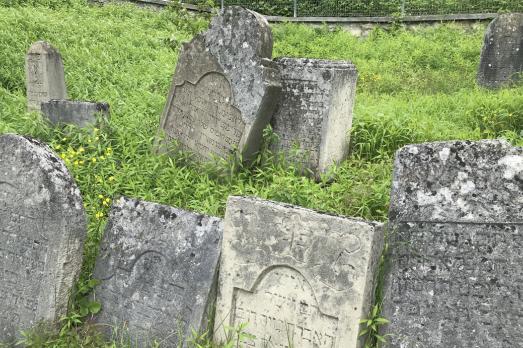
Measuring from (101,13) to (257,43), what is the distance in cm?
948

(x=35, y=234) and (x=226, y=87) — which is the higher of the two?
(x=226, y=87)

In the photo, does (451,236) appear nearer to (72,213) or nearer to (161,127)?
(72,213)

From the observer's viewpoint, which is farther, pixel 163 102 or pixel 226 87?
pixel 163 102

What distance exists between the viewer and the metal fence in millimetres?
13695

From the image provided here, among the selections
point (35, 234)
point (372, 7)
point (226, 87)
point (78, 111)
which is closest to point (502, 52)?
point (372, 7)

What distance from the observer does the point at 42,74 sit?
7223 mm

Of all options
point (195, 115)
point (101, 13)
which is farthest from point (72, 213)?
point (101, 13)

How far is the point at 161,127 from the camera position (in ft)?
18.9

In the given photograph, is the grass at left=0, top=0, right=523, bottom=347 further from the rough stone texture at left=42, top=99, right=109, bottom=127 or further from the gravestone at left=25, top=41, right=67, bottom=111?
the gravestone at left=25, top=41, right=67, bottom=111

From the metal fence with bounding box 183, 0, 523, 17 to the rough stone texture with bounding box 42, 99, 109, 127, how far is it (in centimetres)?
1029

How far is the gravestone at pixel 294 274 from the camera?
3.01 meters

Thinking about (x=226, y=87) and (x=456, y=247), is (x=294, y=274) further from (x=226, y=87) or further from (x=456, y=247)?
(x=226, y=87)

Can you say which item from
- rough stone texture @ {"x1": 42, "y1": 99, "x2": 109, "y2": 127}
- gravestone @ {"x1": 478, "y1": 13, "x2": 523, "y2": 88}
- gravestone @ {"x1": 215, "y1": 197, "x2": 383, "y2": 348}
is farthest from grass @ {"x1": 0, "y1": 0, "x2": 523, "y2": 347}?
gravestone @ {"x1": 215, "y1": 197, "x2": 383, "y2": 348}

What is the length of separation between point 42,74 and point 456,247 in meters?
5.98
